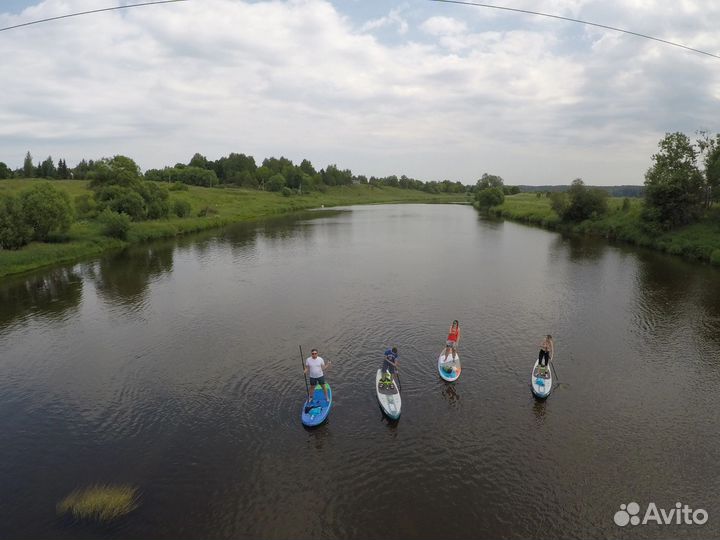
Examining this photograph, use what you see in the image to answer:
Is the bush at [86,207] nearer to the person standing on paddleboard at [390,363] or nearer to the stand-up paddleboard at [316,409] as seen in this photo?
the stand-up paddleboard at [316,409]

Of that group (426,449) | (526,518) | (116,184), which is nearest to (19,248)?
(116,184)

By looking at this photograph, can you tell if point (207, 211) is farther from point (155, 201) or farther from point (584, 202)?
point (584, 202)

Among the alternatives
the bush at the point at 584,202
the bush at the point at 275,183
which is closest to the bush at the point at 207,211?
the bush at the point at 275,183

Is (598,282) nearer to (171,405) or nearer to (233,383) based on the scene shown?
(233,383)

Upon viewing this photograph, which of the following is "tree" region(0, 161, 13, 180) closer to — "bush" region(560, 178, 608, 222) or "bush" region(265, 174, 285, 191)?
"bush" region(265, 174, 285, 191)

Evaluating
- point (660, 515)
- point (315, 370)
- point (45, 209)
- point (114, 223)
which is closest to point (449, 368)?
point (315, 370)

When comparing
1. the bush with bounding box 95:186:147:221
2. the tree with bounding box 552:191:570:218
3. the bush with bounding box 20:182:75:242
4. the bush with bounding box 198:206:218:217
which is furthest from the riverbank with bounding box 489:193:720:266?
the bush with bounding box 20:182:75:242
